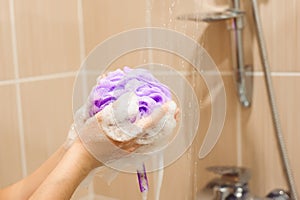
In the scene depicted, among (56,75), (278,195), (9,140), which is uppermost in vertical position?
(56,75)

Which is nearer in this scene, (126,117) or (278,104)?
(126,117)

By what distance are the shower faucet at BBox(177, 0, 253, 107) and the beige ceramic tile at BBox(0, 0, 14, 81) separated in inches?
13.5

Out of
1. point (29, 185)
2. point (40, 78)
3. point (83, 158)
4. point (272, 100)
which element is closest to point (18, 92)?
point (40, 78)

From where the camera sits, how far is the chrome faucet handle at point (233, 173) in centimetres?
81

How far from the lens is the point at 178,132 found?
0.59 metres

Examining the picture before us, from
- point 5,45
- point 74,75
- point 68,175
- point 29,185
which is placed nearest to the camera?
point 68,175

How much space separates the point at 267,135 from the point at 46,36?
0.47 meters

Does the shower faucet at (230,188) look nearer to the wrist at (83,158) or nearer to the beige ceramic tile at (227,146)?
the beige ceramic tile at (227,146)

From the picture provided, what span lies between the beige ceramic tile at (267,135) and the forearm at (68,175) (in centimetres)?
42

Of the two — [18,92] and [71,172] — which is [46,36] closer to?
[18,92]

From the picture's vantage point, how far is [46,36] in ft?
2.68

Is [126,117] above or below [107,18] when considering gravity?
below

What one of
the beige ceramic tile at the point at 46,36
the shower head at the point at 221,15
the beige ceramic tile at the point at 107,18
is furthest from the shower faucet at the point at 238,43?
the beige ceramic tile at the point at 46,36

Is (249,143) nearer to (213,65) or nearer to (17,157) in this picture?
(213,65)
